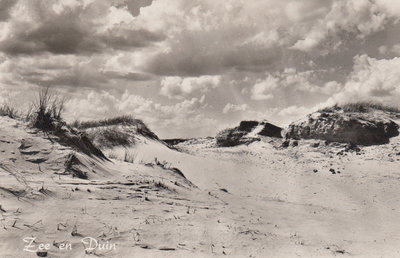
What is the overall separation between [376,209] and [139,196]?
623cm

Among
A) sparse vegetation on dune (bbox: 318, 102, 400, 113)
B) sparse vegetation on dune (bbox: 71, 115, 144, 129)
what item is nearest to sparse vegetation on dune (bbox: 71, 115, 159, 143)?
sparse vegetation on dune (bbox: 71, 115, 144, 129)

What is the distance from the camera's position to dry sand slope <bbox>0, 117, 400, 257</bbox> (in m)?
4.55

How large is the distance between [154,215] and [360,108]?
53.6ft

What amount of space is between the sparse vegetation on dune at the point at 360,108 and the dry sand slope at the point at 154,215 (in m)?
8.57

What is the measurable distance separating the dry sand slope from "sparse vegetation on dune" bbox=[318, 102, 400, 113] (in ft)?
28.1

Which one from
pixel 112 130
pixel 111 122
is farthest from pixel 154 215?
pixel 111 122

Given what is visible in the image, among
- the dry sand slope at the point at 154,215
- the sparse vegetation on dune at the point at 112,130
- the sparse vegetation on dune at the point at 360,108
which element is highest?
the sparse vegetation on dune at the point at 360,108

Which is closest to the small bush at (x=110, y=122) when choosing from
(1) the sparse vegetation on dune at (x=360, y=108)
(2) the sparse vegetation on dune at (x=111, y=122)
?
(2) the sparse vegetation on dune at (x=111, y=122)

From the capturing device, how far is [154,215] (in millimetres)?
5609

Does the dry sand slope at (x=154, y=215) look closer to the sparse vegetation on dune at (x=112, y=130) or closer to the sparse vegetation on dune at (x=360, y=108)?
the sparse vegetation on dune at (x=112, y=130)

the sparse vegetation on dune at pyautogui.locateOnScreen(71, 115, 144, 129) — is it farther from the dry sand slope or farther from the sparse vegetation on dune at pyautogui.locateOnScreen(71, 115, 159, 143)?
the dry sand slope

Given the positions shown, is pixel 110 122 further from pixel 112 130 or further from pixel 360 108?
pixel 360 108

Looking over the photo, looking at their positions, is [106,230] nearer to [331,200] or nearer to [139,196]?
[139,196]

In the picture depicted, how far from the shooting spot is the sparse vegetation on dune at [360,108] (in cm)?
1931
